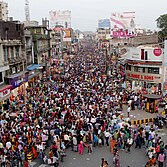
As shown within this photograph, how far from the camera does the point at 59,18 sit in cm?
11525

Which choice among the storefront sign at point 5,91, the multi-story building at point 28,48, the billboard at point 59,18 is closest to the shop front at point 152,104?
the storefront sign at point 5,91

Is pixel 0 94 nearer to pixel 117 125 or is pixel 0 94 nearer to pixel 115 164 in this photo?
pixel 117 125

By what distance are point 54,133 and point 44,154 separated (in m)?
2.05

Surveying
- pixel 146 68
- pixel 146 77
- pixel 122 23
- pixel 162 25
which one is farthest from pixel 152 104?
pixel 162 25

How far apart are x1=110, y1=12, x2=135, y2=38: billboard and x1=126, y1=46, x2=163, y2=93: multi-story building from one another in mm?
21014

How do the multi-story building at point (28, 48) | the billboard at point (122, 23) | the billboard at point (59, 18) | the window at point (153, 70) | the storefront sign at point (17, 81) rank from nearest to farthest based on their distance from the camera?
the storefront sign at point (17, 81) → the window at point (153, 70) → the multi-story building at point (28, 48) → the billboard at point (122, 23) → the billboard at point (59, 18)

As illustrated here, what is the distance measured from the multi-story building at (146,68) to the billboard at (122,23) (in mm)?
21014

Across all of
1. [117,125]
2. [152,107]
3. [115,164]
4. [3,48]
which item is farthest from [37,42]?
[115,164]

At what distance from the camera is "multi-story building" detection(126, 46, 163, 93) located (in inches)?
1356

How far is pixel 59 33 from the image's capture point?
9350cm

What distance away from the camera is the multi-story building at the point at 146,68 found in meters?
34.4

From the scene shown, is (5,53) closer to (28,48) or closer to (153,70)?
(28,48)

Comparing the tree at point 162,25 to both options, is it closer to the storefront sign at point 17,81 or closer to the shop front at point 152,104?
the storefront sign at point 17,81

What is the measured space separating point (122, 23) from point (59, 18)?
202ft
